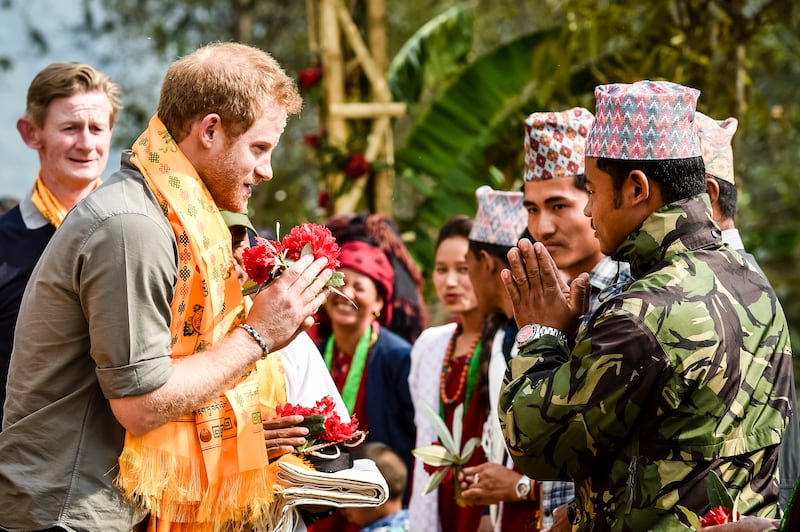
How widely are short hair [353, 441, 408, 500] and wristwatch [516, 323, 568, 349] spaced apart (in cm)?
277

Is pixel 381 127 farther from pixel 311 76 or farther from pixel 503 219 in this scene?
pixel 503 219

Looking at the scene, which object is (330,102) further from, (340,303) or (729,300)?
(729,300)

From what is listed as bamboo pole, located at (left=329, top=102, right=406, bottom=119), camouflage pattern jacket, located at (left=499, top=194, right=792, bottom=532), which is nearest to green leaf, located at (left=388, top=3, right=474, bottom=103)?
bamboo pole, located at (left=329, top=102, right=406, bottom=119)

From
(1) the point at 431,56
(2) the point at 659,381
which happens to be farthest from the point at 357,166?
(2) the point at 659,381

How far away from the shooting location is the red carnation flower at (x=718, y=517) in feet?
8.34

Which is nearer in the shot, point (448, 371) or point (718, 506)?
point (718, 506)

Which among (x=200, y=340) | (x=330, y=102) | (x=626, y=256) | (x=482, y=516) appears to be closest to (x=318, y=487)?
(x=200, y=340)

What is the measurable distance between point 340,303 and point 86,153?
7.09ft

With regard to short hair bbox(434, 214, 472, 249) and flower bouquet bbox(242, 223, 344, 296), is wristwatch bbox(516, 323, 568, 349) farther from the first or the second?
short hair bbox(434, 214, 472, 249)

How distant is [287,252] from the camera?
3125 millimetres

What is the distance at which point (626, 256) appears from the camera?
2.95m

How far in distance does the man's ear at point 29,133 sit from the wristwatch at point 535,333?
255 cm

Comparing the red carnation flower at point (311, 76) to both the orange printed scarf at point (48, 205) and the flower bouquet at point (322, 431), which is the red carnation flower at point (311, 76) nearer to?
the orange printed scarf at point (48, 205)

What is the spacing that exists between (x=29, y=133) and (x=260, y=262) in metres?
2.03
